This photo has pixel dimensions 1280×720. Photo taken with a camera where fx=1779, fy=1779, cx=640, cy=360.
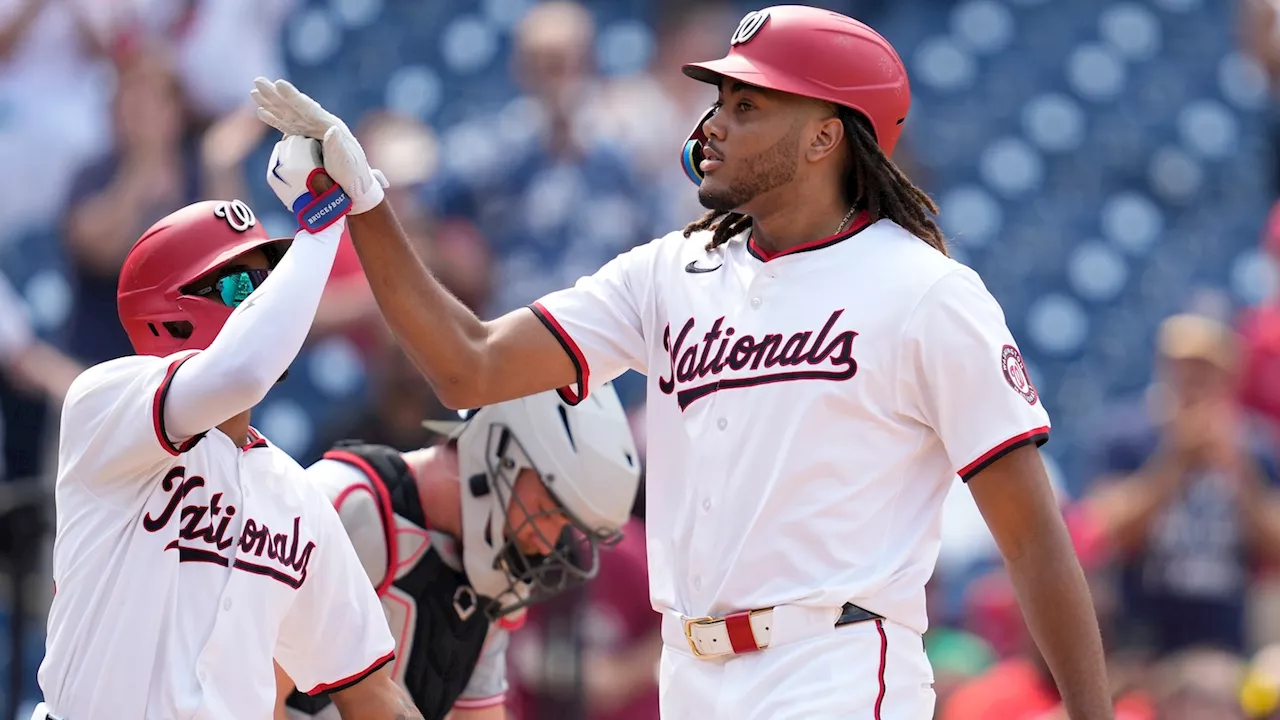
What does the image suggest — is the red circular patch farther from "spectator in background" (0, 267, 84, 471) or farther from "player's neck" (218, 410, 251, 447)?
"spectator in background" (0, 267, 84, 471)

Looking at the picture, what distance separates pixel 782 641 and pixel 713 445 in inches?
15.0

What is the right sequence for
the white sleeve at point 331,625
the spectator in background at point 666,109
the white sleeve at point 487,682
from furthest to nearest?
the spectator in background at point 666,109, the white sleeve at point 487,682, the white sleeve at point 331,625

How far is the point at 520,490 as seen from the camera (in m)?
4.10

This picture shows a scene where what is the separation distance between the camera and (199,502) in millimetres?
3082

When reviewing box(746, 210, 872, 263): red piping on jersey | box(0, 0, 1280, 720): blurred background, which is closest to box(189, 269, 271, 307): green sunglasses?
box(746, 210, 872, 263): red piping on jersey

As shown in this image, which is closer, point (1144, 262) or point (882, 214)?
point (882, 214)

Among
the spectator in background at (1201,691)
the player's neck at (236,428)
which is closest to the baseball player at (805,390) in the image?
the player's neck at (236,428)

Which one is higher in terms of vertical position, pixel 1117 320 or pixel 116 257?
pixel 116 257

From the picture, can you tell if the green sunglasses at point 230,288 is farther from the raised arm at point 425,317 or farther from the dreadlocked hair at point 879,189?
the dreadlocked hair at point 879,189

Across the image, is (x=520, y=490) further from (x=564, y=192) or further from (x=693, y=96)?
(x=693, y=96)

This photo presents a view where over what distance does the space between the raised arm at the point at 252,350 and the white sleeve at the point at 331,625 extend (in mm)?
405

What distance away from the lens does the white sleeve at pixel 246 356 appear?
114 inches

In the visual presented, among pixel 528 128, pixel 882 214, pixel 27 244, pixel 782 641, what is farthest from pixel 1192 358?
pixel 27 244

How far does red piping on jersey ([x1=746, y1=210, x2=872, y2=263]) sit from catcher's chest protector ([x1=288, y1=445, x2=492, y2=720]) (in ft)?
3.50
